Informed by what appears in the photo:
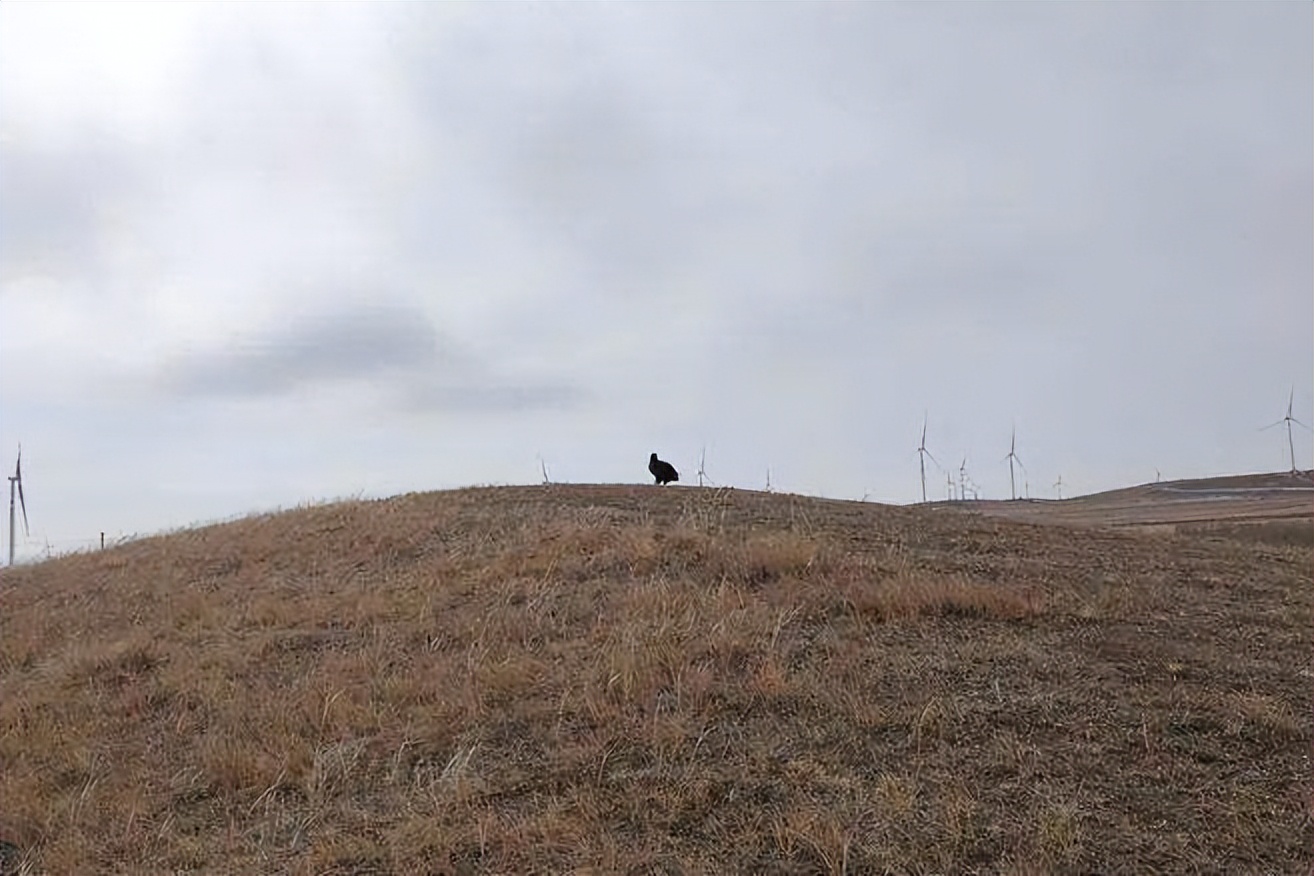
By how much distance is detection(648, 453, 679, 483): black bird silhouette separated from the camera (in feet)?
61.0

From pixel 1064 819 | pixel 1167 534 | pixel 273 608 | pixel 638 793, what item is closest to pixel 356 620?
pixel 273 608

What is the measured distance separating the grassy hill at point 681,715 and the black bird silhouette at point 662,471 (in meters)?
6.18

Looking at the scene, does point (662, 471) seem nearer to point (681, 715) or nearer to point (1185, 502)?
point (681, 715)

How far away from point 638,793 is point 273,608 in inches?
239

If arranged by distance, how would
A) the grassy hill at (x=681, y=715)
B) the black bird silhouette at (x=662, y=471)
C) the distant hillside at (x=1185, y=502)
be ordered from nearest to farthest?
the grassy hill at (x=681, y=715) < the black bird silhouette at (x=662, y=471) < the distant hillside at (x=1185, y=502)

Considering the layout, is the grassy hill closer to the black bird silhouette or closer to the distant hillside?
the black bird silhouette

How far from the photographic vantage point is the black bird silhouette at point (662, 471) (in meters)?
18.6

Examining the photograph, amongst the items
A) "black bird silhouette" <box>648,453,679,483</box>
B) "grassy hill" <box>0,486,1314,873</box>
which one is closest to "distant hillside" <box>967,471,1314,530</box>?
"black bird silhouette" <box>648,453,679,483</box>

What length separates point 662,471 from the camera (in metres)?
18.6

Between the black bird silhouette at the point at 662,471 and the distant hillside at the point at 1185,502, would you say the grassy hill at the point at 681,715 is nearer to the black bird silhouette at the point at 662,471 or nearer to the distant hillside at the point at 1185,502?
the black bird silhouette at the point at 662,471

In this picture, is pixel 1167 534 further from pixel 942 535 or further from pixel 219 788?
pixel 219 788

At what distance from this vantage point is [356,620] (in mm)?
10141

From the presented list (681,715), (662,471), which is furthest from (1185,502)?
(681,715)

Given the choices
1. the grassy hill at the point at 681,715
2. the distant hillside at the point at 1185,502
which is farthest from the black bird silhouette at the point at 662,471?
the distant hillside at the point at 1185,502
